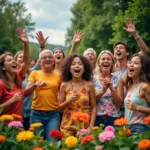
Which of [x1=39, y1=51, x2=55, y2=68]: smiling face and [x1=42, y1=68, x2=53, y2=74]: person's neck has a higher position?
[x1=39, y1=51, x2=55, y2=68]: smiling face


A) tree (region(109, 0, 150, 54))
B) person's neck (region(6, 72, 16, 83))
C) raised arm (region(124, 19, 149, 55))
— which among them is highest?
tree (region(109, 0, 150, 54))

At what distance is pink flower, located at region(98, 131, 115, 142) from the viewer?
3092 mm

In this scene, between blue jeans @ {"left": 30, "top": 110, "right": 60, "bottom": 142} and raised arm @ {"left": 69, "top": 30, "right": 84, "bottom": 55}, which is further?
raised arm @ {"left": 69, "top": 30, "right": 84, "bottom": 55}

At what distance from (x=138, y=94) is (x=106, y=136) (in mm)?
1691

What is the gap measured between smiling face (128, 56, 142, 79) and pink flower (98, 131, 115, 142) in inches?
72.1

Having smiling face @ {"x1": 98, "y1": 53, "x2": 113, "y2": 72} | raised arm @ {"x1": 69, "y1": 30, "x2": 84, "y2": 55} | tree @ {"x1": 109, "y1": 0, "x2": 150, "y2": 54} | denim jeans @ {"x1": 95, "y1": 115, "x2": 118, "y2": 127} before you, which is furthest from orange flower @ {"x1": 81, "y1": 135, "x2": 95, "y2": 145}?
tree @ {"x1": 109, "y1": 0, "x2": 150, "y2": 54}

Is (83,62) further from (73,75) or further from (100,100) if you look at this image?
(100,100)

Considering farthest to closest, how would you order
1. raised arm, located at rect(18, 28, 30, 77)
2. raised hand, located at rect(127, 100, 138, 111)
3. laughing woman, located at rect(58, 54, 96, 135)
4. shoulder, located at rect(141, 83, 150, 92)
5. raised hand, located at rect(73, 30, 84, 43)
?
1. raised hand, located at rect(73, 30, 84, 43)
2. raised arm, located at rect(18, 28, 30, 77)
3. laughing woman, located at rect(58, 54, 96, 135)
4. shoulder, located at rect(141, 83, 150, 92)
5. raised hand, located at rect(127, 100, 138, 111)

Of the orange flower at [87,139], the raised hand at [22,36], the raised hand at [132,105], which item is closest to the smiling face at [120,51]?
the raised hand at [22,36]

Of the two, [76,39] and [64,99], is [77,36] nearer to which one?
[76,39]

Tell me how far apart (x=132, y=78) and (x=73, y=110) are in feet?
3.11

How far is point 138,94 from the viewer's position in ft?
15.3

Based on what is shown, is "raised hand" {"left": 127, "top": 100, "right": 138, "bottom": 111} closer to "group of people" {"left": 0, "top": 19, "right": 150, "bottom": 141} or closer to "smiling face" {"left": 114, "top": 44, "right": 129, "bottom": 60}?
"group of people" {"left": 0, "top": 19, "right": 150, "bottom": 141}

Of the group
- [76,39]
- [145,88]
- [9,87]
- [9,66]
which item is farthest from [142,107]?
[76,39]
